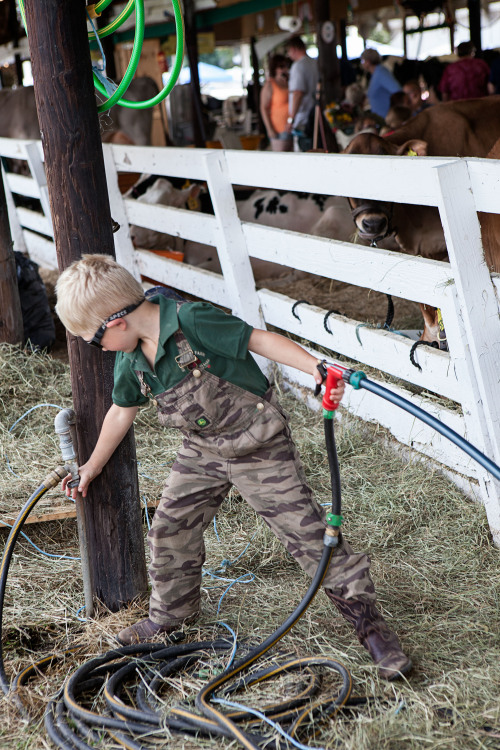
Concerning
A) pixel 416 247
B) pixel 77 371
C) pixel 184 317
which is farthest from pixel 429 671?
pixel 416 247

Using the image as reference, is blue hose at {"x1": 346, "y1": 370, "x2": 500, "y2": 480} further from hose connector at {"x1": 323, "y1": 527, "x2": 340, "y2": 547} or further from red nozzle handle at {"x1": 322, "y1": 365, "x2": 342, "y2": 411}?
hose connector at {"x1": 323, "y1": 527, "x2": 340, "y2": 547}

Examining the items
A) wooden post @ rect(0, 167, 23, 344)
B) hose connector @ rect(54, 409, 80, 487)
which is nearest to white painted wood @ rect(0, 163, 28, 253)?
wooden post @ rect(0, 167, 23, 344)

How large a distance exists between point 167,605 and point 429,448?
1.60 meters

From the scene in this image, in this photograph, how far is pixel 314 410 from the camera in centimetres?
467

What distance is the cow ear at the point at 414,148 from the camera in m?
4.76

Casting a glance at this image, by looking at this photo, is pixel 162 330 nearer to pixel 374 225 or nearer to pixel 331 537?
pixel 331 537

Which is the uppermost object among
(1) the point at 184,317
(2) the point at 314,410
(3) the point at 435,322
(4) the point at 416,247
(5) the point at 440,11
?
(5) the point at 440,11

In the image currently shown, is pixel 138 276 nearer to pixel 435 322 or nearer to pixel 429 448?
pixel 435 322

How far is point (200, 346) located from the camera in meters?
2.34

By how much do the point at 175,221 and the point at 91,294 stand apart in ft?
11.6

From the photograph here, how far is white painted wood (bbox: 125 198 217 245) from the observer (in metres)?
5.17

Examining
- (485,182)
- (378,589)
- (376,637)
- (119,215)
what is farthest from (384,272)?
(119,215)

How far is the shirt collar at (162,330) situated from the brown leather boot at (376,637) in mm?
899

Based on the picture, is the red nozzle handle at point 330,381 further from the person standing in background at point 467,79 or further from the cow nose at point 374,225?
the person standing in background at point 467,79
